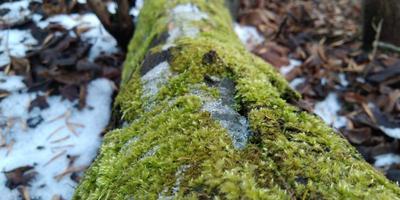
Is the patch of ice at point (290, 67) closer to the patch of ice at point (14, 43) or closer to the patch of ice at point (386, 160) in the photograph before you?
the patch of ice at point (386, 160)

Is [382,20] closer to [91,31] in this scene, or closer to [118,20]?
[118,20]

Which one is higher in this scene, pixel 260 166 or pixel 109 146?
pixel 260 166

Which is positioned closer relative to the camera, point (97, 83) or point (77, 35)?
point (97, 83)

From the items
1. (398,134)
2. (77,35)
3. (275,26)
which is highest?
(77,35)

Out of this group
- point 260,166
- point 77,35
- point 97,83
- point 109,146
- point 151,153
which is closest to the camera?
point 260,166

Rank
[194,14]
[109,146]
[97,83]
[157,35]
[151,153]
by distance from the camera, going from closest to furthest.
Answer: [151,153] → [109,146] → [157,35] → [194,14] → [97,83]

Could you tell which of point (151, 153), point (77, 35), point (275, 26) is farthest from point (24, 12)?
point (151, 153)

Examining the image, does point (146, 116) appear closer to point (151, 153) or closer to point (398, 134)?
point (151, 153)
